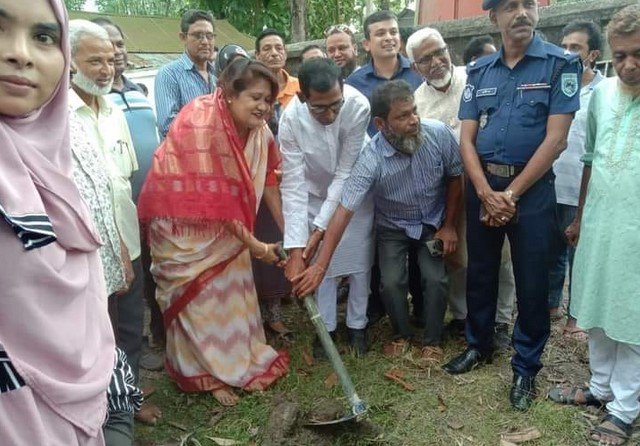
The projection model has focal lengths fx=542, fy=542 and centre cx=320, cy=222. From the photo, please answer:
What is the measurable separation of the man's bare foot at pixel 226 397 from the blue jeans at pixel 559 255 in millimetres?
2235

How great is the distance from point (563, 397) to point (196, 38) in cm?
363

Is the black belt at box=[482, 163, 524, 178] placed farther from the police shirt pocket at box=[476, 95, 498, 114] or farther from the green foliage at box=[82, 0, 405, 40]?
the green foliage at box=[82, 0, 405, 40]

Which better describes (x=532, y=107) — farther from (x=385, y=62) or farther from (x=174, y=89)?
(x=174, y=89)

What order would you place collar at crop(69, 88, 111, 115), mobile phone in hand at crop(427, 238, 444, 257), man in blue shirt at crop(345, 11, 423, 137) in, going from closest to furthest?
1. collar at crop(69, 88, 111, 115)
2. mobile phone in hand at crop(427, 238, 444, 257)
3. man in blue shirt at crop(345, 11, 423, 137)

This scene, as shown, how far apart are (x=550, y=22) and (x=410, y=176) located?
2.64m

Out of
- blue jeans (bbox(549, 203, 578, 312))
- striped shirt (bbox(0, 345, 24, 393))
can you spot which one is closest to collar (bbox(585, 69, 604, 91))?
blue jeans (bbox(549, 203, 578, 312))

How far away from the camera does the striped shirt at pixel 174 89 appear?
4.16 metres

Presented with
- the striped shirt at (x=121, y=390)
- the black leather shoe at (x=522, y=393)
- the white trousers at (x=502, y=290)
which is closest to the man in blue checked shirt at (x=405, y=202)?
the white trousers at (x=502, y=290)

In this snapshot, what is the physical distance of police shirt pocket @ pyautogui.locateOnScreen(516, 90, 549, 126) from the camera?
2.63 m

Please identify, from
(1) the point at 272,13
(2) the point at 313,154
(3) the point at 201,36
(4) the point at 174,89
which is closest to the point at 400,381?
(2) the point at 313,154

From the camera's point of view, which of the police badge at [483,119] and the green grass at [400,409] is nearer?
the green grass at [400,409]

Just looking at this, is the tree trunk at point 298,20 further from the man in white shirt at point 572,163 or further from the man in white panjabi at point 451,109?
the man in white shirt at point 572,163

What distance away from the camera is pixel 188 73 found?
4.27 meters

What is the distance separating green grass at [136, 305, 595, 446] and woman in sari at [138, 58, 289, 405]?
0.13 meters
